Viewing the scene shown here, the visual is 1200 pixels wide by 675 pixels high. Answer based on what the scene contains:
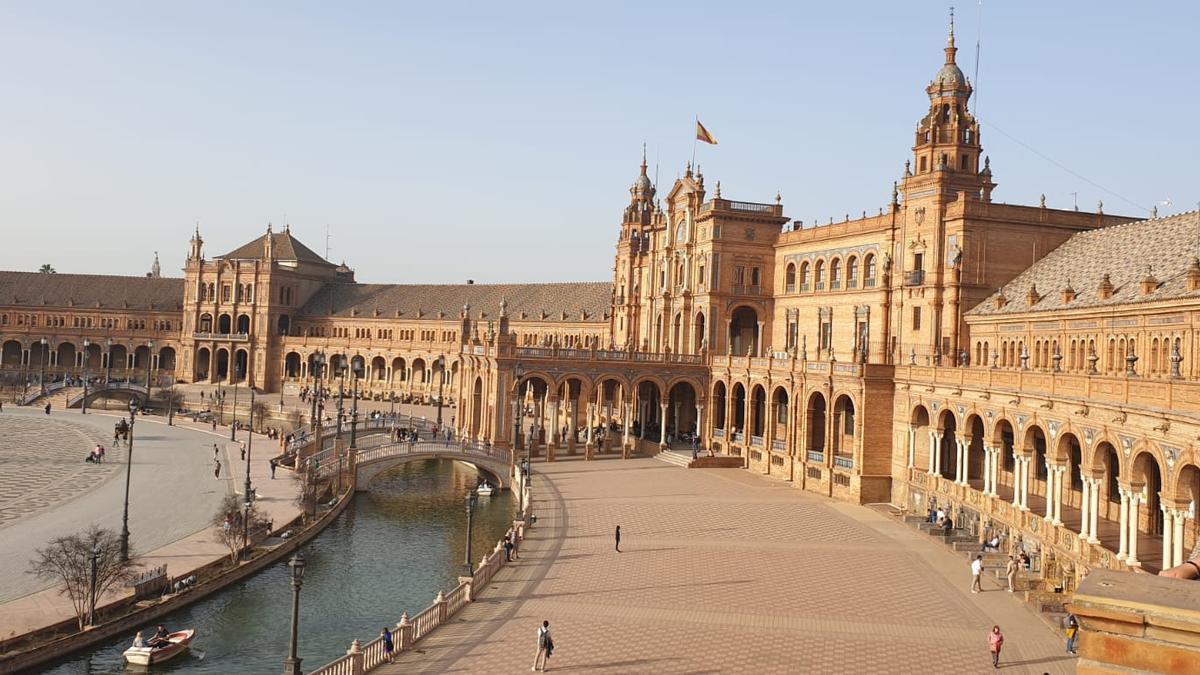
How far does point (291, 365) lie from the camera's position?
13162cm

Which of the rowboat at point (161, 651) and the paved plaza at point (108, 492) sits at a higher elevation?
the paved plaza at point (108, 492)

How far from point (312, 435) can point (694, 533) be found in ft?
132

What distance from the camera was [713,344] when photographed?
3105 inches

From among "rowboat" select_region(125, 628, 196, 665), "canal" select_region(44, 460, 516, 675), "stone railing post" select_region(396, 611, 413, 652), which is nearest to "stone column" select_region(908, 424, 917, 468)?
"canal" select_region(44, 460, 516, 675)

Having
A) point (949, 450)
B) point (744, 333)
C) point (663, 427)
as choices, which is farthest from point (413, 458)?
point (949, 450)

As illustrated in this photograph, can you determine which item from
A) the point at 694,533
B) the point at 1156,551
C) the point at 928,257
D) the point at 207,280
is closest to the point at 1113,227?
the point at 928,257

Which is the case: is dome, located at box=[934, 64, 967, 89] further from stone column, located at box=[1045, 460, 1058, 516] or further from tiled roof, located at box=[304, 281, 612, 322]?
tiled roof, located at box=[304, 281, 612, 322]

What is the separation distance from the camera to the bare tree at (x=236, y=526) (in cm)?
4238

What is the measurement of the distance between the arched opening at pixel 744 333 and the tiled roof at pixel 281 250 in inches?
2965

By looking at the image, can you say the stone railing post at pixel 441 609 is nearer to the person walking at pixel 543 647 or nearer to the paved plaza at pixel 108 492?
the person walking at pixel 543 647

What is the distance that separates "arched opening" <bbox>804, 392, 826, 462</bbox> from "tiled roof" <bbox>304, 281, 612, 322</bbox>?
47447 mm

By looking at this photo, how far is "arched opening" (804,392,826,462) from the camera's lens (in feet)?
208

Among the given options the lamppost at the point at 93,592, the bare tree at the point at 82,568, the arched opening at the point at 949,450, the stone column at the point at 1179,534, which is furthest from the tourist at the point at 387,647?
the arched opening at the point at 949,450

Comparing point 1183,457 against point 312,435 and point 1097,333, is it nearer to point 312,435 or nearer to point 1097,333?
point 1097,333
